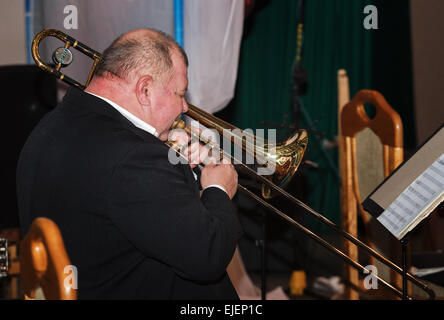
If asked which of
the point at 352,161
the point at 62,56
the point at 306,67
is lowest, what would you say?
the point at 352,161

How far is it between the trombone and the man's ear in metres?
0.33

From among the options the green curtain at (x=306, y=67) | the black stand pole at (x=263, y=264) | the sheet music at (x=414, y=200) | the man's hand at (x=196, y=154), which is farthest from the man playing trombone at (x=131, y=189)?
the green curtain at (x=306, y=67)

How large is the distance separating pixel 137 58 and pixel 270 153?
0.65m

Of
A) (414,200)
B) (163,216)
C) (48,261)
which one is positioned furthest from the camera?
(414,200)

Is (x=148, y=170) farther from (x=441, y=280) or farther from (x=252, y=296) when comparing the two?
(x=252, y=296)

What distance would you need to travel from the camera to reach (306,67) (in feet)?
18.2

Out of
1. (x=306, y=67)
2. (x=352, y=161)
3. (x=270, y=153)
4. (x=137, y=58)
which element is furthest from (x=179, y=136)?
(x=306, y=67)

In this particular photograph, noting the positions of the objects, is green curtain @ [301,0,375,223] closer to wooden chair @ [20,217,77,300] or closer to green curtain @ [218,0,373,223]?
green curtain @ [218,0,373,223]

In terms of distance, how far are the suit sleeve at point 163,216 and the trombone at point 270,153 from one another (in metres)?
0.52

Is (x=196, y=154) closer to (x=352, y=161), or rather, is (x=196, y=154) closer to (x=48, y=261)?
(x=48, y=261)

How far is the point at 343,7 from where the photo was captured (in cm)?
546

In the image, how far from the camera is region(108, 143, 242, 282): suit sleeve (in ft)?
4.05

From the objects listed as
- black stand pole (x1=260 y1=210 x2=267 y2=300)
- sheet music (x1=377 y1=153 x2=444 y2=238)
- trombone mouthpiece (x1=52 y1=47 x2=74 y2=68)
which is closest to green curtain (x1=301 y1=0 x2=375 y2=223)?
black stand pole (x1=260 y1=210 x2=267 y2=300)
